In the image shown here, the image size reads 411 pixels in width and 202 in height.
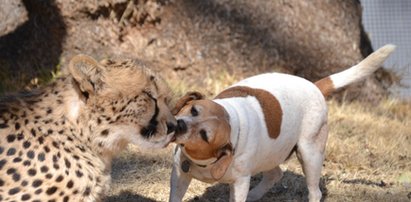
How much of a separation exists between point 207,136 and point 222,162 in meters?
0.16

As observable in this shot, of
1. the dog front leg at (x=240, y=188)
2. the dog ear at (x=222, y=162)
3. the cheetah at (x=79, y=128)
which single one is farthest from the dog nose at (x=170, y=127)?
the dog front leg at (x=240, y=188)

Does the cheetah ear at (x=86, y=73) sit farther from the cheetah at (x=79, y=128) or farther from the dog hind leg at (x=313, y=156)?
the dog hind leg at (x=313, y=156)

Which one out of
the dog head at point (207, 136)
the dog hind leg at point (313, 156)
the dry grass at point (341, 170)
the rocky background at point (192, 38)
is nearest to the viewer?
the dog head at point (207, 136)

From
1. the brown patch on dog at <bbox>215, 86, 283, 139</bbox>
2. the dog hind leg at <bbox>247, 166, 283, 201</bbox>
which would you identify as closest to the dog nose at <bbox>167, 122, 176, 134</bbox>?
the brown patch on dog at <bbox>215, 86, 283, 139</bbox>

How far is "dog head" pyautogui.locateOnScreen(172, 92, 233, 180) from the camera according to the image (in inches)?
147

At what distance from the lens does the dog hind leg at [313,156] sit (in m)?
4.43

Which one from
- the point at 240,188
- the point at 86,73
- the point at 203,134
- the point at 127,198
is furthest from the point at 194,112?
the point at 127,198

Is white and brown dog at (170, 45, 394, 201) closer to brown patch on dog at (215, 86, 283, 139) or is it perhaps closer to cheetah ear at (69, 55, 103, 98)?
brown patch on dog at (215, 86, 283, 139)

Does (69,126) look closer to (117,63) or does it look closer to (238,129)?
(117,63)

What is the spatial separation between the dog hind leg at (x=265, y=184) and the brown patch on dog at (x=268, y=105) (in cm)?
69

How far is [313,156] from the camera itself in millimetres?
4438

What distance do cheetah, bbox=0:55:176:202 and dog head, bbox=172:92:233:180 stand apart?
5.8 inches

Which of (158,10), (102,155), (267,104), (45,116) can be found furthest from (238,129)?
(158,10)

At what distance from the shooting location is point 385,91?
310 inches
